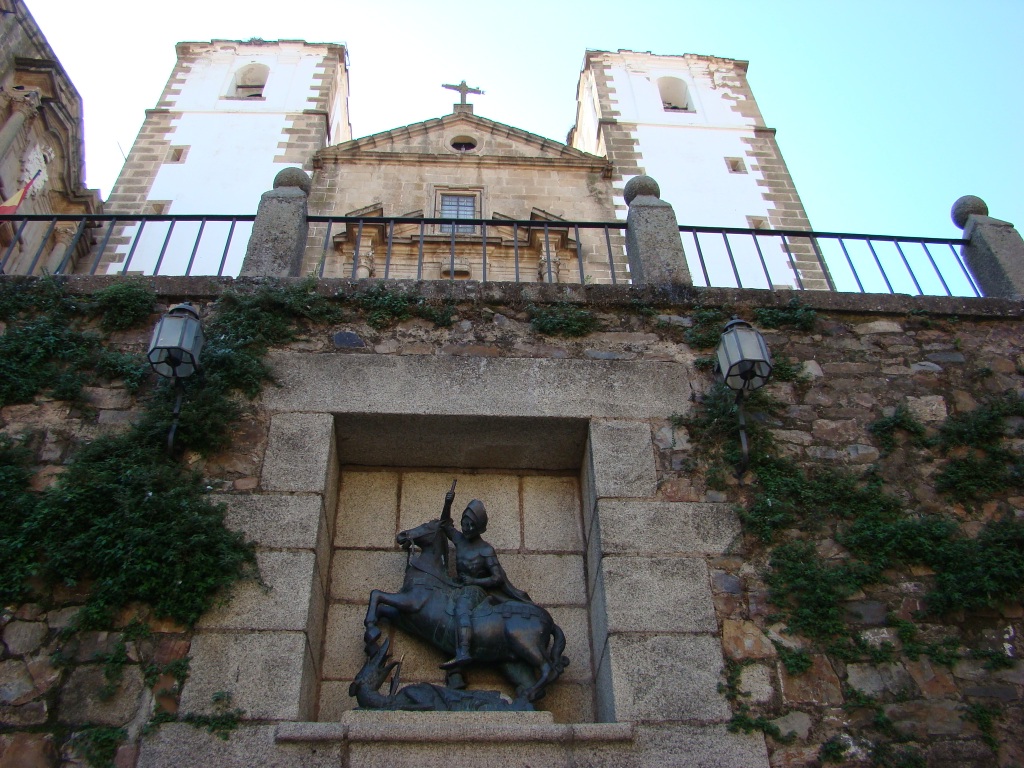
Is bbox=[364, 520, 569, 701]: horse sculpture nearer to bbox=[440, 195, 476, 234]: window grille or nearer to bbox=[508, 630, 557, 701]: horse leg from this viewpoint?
bbox=[508, 630, 557, 701]: horse leg

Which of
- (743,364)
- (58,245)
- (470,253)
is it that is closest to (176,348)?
(743,364)

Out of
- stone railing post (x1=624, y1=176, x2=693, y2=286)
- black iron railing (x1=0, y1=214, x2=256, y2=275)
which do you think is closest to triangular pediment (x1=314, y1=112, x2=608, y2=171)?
black iron railing (x1=0, y1=214, x2=256, y2=275)

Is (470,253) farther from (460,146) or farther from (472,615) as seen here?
(472,615)

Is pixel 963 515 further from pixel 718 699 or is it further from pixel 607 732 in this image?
pixel 607 732

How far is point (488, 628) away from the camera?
14.7 feet

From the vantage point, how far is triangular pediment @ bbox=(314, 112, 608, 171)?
1403 cm

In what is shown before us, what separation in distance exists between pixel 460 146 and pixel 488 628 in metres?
11.8

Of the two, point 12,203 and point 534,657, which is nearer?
point 534,657

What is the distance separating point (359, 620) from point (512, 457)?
4.66ft

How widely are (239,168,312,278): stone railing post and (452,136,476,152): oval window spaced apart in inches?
342

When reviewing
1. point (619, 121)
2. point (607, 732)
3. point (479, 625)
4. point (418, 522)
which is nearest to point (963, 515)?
point (607, 732)

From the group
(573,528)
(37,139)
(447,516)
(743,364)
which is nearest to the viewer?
(743,364)

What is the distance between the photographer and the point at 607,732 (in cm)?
386

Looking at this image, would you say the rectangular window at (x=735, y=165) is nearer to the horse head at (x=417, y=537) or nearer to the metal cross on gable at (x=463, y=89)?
the metal cross on gable at (x=463, y=89)
